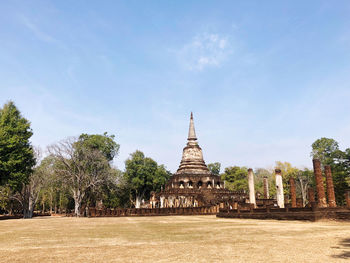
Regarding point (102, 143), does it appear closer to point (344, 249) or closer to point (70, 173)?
point (70, 173)

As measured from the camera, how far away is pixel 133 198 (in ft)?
208

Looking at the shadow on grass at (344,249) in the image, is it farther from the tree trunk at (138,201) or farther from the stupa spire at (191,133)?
the tree trunk at (138,201)

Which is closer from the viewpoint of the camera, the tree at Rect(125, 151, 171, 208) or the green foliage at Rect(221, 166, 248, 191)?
the tree at Rect(125, 151, 171, 208)

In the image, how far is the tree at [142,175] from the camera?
5691 cm

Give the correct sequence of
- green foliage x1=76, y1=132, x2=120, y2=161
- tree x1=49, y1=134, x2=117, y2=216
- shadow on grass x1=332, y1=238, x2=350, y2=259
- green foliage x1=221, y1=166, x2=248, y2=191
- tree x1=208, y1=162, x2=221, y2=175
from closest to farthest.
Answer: shadow on grass x1=332, y1=238, x2=350, y2=259 < tree x1=49, y1=134, x2=117, y2=216 < green foliage x1=76, y1=132, x2=120, y2=161 < green foliage x1=221, y1=166, x2=248, y2=191 < tree x1=208, y1=162, x2=221, y2=175

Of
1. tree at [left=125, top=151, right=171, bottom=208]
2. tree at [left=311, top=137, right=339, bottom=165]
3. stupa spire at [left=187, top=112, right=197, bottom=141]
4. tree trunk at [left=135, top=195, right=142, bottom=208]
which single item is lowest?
tree trunk at [left=135, top=195, right=142, bottom=208]

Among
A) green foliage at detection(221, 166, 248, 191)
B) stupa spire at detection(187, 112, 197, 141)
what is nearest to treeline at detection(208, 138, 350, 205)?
green foliage at detection(221, 166, 248, 191)

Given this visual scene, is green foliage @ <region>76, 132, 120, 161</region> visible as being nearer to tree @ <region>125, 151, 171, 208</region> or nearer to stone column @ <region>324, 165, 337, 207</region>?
tree @ <region>125, 151, 171, 208</region>

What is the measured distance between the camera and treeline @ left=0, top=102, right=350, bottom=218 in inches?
1070

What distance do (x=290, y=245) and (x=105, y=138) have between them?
50.5 meters

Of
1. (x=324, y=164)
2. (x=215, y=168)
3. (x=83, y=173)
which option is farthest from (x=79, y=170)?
(x=215, y=168)

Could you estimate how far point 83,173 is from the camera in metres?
38.4

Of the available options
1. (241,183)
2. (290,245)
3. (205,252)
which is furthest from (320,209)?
(241,183)

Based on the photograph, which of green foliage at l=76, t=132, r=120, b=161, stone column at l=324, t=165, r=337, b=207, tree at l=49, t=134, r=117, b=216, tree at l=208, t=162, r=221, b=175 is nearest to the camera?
stone column at l=324, t=165, r=337, b=207
